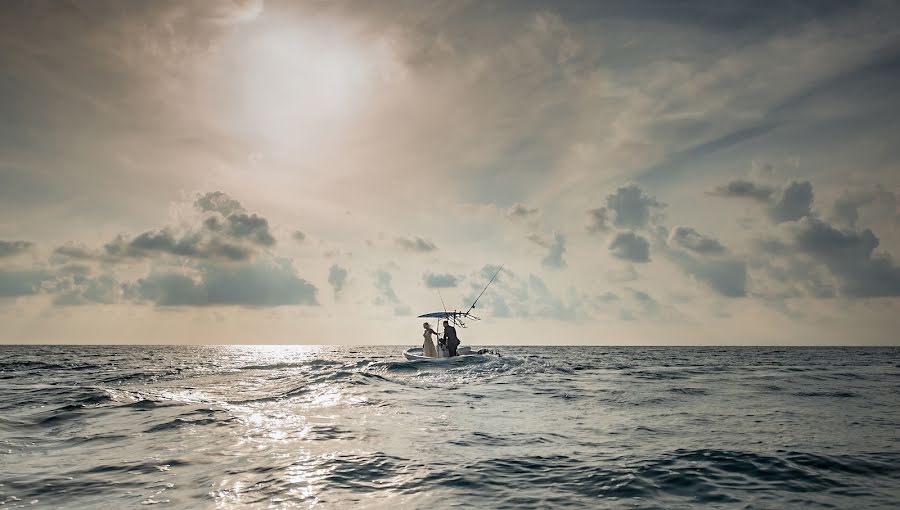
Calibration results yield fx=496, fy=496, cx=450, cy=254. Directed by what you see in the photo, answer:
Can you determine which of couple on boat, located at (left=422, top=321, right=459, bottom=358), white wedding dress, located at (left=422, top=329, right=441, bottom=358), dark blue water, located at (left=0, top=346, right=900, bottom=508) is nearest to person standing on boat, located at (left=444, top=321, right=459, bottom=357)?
couple on boat, located at (left=422, top=321, right=459, bottom=358)

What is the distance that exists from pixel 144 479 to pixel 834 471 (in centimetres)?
1424

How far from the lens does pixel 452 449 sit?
12.3 metres

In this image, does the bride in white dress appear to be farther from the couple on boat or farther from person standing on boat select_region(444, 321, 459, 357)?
person standing on boat select_region(444, 321, 459, 357)

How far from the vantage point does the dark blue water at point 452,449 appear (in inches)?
353

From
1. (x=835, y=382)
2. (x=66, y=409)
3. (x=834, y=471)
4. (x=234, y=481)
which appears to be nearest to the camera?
(x=234, y=481)

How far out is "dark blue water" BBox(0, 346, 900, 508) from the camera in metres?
8.96

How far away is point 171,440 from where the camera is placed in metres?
13.5

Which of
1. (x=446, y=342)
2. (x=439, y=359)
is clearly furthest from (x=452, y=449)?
(x=446, y=342)

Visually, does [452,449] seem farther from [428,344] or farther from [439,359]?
[428,344]

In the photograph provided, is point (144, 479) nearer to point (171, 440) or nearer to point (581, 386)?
point (171, 440)

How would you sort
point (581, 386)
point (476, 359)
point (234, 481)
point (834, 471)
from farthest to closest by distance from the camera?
point (476, 359) < point (581, 386) < point (834, 471) < point (234, 481)

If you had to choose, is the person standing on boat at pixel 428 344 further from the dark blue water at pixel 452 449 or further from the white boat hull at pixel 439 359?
the dark blue water at pixel 452 449

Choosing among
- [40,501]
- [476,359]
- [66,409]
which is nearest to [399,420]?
[40,501]

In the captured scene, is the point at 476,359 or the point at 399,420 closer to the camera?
the point at 399,420
